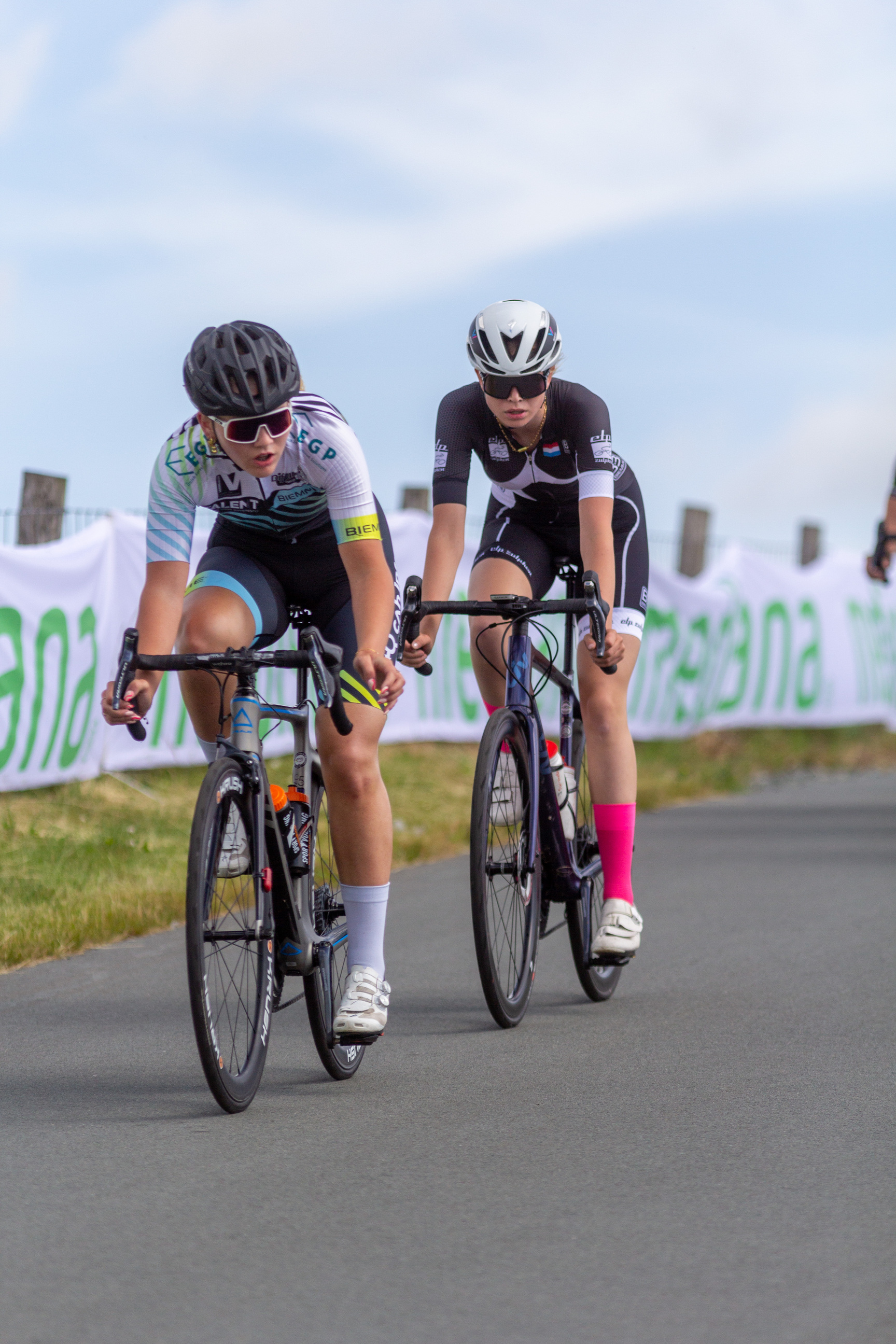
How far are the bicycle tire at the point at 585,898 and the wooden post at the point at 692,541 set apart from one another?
12.6m

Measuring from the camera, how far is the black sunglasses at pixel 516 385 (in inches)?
210

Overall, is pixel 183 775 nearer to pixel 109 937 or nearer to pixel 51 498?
pixel 51 498

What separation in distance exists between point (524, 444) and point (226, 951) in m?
2.08

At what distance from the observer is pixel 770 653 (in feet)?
56.7

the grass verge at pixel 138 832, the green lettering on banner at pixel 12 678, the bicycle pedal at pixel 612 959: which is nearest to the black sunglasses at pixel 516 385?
the bicycle pedal at pixel 612 959

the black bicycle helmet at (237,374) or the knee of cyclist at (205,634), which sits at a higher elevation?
the black bicycle helmet at (237,374)

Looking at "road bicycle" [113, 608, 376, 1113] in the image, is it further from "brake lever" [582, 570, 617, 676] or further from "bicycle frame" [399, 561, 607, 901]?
"brake lever" [582, 570, 617, 676]

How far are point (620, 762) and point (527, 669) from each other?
0.51 metres

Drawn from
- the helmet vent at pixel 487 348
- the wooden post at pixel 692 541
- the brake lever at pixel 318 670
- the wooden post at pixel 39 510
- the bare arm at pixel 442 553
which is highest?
the wooden post at pixel 692 541

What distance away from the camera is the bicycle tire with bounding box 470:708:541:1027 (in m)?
5.12

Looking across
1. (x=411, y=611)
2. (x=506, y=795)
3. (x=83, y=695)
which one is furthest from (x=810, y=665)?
(x=411, y=611)

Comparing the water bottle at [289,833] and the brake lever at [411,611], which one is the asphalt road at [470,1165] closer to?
the water bottle at [289,833]

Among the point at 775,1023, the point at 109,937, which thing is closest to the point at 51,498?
the point at 109,937

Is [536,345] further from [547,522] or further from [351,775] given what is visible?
[351,775]
